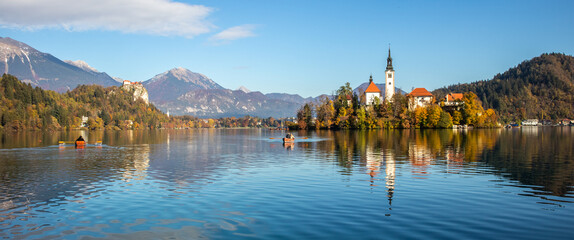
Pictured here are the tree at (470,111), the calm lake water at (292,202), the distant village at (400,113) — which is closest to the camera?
the calm lake water at (292,202)

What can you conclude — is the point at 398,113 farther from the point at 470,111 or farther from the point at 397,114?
the point at 470,111

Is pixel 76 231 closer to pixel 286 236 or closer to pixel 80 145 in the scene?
pixel 286 236

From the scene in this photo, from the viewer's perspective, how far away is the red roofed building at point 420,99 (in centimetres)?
17319

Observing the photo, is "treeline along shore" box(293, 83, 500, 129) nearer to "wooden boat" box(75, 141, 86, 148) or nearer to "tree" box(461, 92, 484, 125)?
"tree" box(461, 92, 484, 125)

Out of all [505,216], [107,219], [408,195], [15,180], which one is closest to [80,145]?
[15,180]

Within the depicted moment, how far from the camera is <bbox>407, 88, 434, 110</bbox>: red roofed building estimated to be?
173188 mm

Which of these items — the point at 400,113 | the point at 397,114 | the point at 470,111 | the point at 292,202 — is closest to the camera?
the point at 292,202

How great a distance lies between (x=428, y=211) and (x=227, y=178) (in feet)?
52.6

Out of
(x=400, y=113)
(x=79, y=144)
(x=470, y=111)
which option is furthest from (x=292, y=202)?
(x=470, y=111)

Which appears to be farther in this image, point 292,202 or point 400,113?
point 400,113

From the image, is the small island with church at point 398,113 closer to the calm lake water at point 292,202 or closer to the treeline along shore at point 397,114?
the treeline along shore at point 397,114

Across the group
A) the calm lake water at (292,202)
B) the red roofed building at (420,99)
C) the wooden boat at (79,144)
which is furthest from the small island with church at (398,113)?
the calm lake water at (292,202)

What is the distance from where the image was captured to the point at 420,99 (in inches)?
7564

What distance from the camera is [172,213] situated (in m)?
18.5
